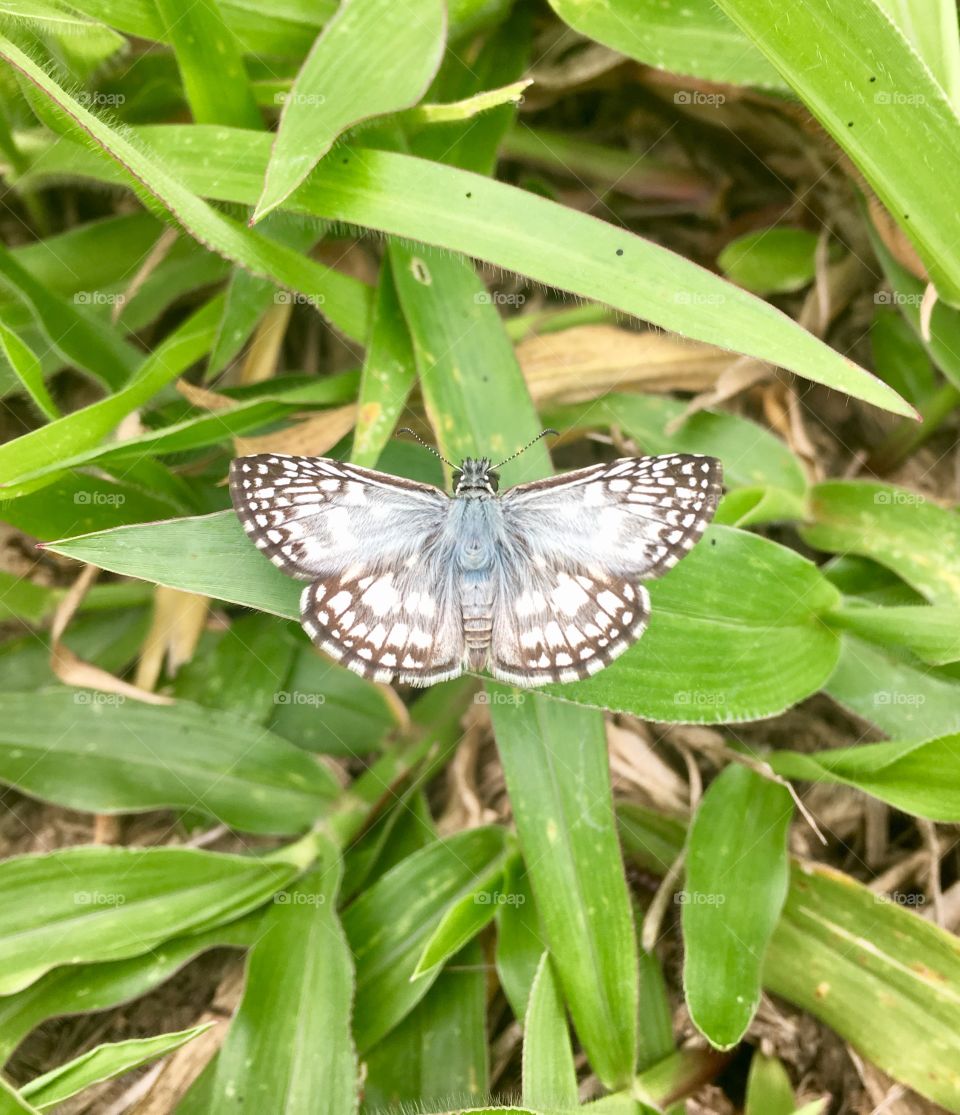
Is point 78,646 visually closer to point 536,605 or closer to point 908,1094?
point 536,605

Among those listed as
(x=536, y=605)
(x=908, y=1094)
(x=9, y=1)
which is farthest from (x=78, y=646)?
(x=908, y=1094)

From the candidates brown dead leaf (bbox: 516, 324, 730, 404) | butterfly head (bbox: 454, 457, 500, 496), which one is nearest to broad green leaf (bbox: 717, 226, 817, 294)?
brown dead leaf (bbox: 516, 324, 730, 404)

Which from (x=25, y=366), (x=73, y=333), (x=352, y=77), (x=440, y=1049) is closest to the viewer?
(x=352, y=77)

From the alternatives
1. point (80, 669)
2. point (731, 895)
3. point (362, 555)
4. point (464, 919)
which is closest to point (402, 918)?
point (464, 919)

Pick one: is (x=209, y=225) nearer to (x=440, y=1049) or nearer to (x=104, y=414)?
(x=104, y=414)

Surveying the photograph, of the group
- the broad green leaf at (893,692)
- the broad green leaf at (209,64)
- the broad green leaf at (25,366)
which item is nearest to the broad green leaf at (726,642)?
the broad green leaf at (893,692)

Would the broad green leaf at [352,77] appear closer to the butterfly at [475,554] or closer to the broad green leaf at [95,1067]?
the butterfly at [475,554]
